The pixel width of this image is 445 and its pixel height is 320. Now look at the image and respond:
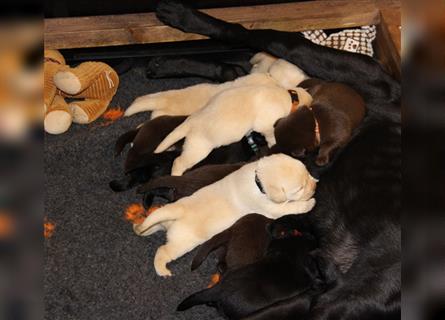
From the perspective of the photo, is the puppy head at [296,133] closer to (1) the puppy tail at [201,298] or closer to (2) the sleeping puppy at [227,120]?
(2) the sleeping puppy at [227,120]

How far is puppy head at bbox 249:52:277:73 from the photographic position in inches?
97.0

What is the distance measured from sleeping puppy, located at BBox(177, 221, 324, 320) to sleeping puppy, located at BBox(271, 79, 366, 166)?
12.8 inches

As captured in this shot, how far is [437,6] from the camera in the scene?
81 centimetres

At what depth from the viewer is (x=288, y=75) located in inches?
92.8

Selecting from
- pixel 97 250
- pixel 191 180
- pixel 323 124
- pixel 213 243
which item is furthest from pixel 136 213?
pixel 323 124

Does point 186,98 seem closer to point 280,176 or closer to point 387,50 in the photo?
point 280,176

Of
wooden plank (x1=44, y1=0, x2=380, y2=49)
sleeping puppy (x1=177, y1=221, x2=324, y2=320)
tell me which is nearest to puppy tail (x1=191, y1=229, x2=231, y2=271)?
sleeping puppy (x1=177, y1=221, x2=324, y2=320)

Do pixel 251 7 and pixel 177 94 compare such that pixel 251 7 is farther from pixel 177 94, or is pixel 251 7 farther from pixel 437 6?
pixel 437 6

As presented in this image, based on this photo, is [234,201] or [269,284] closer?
[269,284]

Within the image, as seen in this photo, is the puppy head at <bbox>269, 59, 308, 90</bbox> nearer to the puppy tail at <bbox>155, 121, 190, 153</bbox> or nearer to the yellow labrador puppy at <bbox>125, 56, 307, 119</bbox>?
the yellow labrador puppy at <bbox>125, 56, 307, 119</bbox>

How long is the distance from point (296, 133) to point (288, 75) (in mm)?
408

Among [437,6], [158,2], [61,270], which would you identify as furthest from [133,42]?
[437,6]

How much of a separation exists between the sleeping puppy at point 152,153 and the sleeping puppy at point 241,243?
0.32m

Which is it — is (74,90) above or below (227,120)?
below
